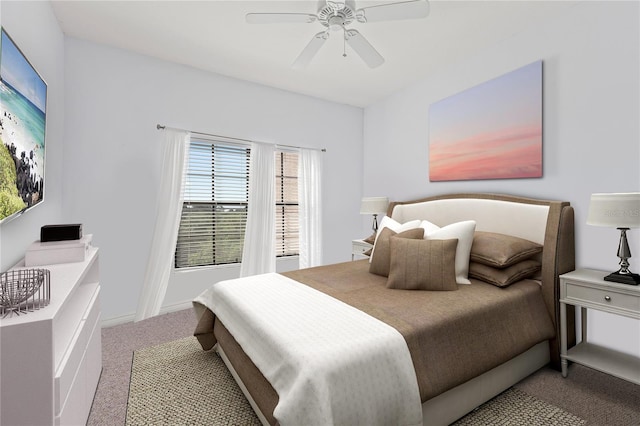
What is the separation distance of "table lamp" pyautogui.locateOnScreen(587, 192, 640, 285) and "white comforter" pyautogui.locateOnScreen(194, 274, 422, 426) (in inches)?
59.2

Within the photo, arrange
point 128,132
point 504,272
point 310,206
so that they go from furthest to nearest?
point 310,206 → point 128,132 → point 504,272

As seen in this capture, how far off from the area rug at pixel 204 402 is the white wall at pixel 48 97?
1058 millimetres

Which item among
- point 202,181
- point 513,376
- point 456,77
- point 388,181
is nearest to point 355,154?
point 388,181

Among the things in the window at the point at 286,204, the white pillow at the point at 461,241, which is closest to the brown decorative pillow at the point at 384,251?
the white pillow at the point at 461,241

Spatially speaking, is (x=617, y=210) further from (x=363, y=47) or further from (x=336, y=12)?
(x=336, y=12)

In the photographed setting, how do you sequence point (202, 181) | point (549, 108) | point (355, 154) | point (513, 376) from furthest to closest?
point (355, 154) → point (202, 181) → point (549, 108) → point (513, 376)

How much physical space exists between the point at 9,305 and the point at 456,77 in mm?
3714

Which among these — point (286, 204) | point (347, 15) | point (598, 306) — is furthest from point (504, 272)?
point (286, 204)

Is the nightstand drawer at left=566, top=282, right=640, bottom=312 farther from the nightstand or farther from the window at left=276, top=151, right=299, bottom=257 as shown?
the window at left=276, top=151, right=299, bottom=257

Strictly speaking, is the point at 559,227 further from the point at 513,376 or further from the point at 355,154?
the point at 355,154

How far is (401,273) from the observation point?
6.91ft

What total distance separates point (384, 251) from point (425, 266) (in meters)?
0.44

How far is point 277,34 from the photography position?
265cm

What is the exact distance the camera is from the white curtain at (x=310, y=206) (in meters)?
4.08
